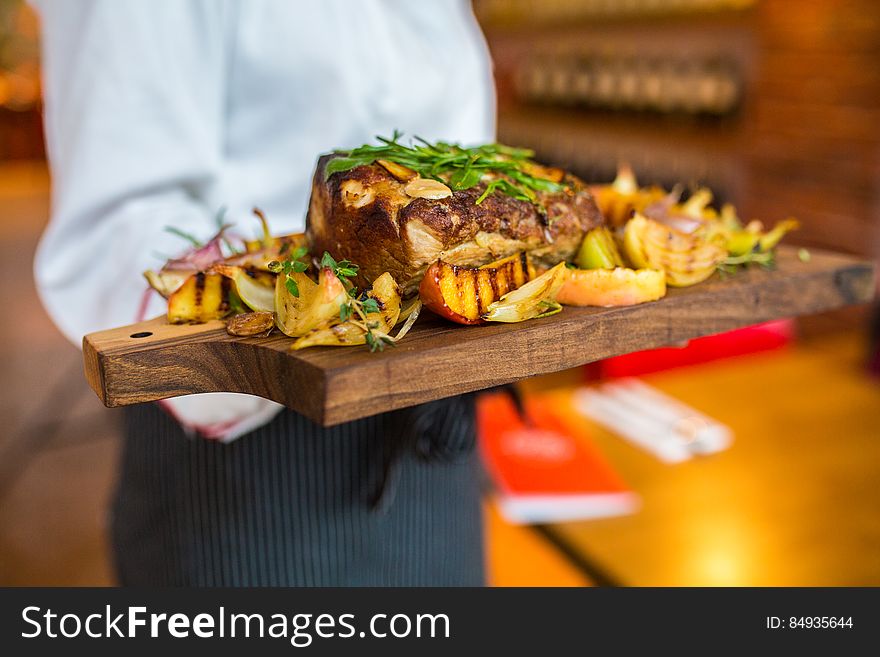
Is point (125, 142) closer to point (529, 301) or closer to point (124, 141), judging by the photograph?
point (124, 141)

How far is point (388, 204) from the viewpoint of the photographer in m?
0.69

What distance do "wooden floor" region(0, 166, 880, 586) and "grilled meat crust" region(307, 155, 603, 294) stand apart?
0.95m

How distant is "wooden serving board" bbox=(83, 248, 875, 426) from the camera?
59cm

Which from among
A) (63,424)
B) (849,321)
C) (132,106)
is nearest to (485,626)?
(132,106)

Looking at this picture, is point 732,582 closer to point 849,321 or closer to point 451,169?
point 451,169

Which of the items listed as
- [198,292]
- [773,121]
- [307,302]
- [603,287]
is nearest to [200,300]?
[198,292]

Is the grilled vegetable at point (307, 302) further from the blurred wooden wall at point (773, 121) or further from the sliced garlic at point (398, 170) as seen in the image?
the blurred wooden wall at point (773, 121)

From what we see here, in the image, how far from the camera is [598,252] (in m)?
0.77

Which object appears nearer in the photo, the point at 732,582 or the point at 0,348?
the point at 732,582

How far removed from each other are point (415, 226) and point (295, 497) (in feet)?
1.95

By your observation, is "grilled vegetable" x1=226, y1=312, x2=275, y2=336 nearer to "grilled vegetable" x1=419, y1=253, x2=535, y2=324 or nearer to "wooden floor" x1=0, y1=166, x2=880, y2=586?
"grilled vegetable" x1=419, y1=253, x2=535, y2=324

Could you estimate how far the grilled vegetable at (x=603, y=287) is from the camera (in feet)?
2.45

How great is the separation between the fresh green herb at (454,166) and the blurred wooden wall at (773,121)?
1.72 meters

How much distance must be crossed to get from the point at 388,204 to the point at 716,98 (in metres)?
3.31
